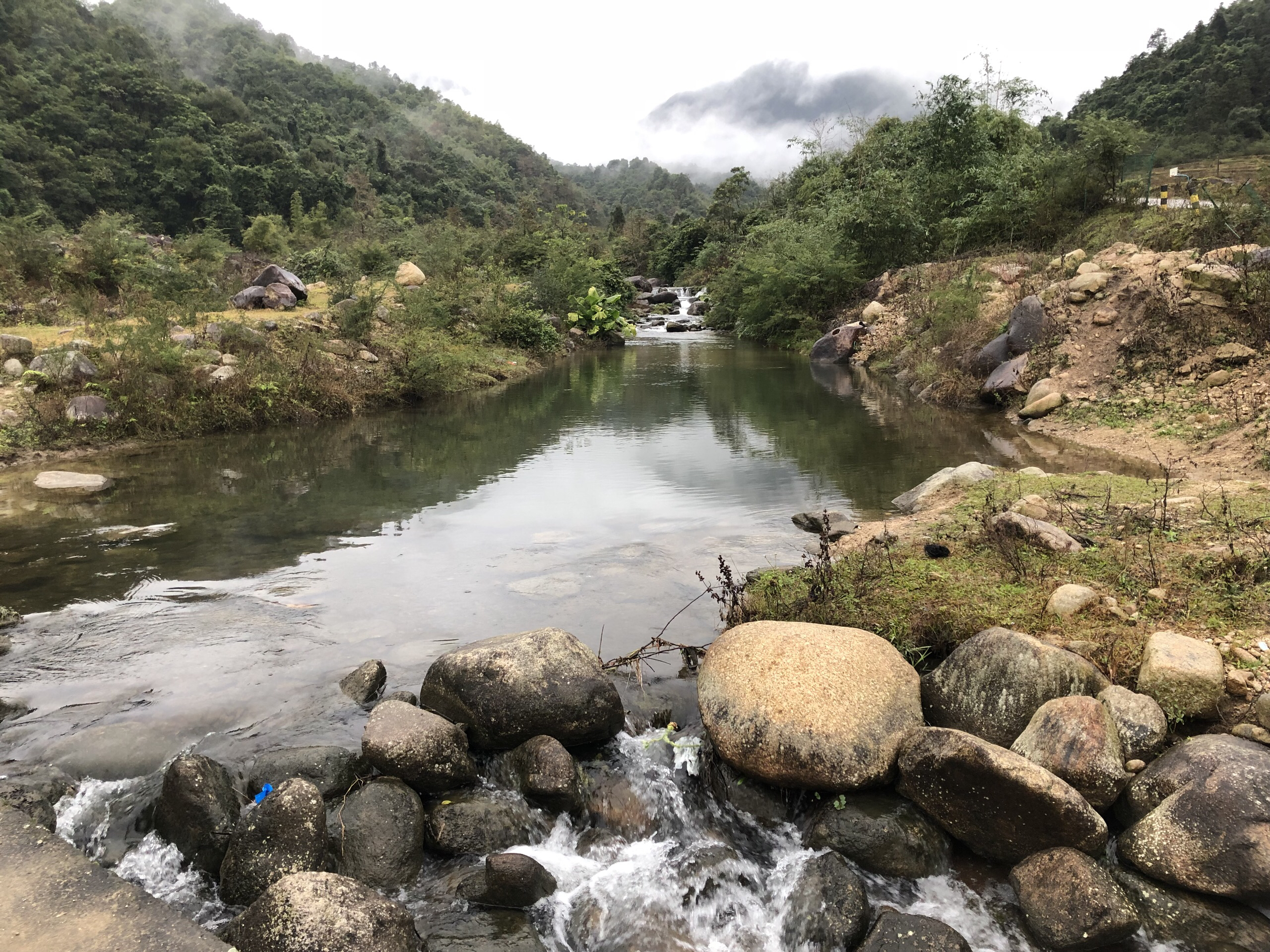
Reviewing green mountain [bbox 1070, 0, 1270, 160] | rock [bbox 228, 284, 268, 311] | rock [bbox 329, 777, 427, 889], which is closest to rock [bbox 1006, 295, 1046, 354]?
rock [bbox 329, 777, 427, 889]

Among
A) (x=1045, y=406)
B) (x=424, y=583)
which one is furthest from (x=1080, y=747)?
(x=1045, y=406)

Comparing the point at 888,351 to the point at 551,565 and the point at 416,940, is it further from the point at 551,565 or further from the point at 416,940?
the point at 416,940

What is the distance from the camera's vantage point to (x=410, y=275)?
2375 centimetres

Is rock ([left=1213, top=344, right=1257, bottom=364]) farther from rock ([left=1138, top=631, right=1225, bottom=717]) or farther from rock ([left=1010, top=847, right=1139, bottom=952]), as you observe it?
rock ([left=1010, top=847, right=1139, bottom=952])

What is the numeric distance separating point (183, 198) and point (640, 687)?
4560 centimetres

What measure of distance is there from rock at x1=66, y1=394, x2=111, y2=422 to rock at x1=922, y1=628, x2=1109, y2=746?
1233cm

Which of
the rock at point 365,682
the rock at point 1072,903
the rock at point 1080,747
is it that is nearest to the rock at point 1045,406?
the rock at point 1080,747

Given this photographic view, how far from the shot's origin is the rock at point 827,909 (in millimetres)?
3125

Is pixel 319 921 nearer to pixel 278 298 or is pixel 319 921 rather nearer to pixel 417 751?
pixel 417 751

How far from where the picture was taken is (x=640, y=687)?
4945 millimetres

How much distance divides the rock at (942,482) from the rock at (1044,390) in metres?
4.97

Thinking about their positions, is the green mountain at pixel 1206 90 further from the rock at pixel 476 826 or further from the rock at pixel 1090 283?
the rock at pixel 476 826

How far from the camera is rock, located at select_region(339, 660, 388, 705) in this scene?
481 centimetres

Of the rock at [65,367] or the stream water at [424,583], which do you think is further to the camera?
the rock at [65,367]
